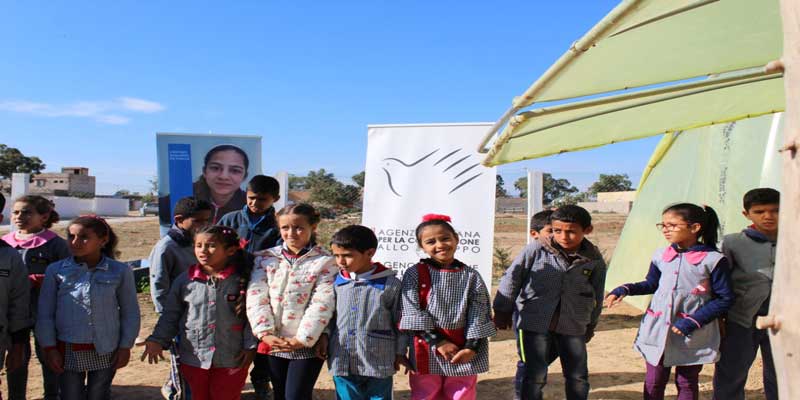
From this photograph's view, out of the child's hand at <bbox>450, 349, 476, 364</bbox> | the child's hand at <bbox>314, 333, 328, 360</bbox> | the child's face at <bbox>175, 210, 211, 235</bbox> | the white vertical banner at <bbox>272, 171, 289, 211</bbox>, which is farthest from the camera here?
the white vertical banner at <bbox>272, 171, 289, 211</bbox>

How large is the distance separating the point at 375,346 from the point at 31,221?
2.32m

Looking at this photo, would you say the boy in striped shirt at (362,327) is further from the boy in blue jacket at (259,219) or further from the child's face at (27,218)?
the child's face at (27,218)

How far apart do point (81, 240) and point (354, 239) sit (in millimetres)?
1477

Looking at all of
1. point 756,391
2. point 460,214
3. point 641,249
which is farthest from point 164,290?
point 641,249

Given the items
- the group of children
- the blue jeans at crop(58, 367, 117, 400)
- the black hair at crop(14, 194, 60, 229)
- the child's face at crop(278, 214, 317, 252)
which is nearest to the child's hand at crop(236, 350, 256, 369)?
the group of children

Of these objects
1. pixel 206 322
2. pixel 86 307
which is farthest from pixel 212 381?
pixel 86 307

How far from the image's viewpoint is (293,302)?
2.83 m

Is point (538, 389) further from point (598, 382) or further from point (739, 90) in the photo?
point (739, 90)

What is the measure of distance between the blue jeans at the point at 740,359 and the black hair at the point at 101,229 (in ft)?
11.7

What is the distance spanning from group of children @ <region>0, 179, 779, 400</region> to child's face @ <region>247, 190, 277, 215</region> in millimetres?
522

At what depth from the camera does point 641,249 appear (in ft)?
20.7

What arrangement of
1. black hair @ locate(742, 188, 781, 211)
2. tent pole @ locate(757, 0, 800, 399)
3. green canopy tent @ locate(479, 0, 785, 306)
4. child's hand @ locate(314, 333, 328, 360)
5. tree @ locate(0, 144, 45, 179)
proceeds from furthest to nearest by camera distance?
1. tree @ locate(0, 144, 45, 179)
2. black hair @ locate(742, 188, 781, 211)
3. child's hand @ locate(314, 333, 328, 360)
4. green canopy tent @ locate(479, 0, 785, 306)
5. tent pole @ locate(757, 0, 800, 399)

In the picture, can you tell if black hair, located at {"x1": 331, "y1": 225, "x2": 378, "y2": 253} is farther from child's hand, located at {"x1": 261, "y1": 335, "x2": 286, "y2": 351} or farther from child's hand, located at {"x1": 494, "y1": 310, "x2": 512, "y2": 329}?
child's hand, located at {"x1": 494, "y1": 310, "x2": 512, "y2": 329}

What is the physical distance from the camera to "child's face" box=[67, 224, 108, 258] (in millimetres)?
2898
